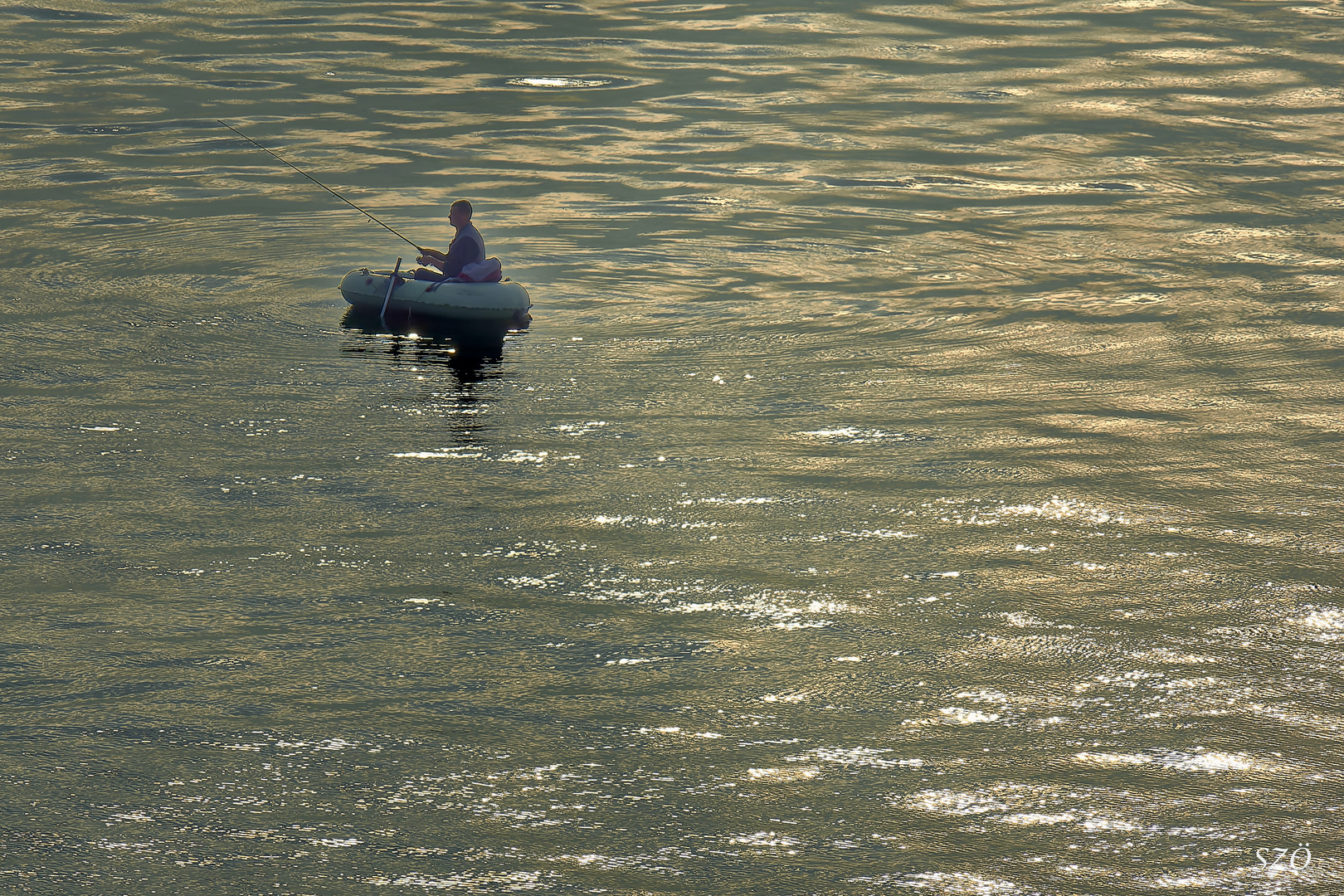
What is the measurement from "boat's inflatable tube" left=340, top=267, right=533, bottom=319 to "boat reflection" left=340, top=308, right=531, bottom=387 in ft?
0.31

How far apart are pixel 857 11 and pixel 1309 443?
26046 millimetres

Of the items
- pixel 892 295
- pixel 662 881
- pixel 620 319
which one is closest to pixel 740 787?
pixel 662 881

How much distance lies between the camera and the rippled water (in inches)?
286

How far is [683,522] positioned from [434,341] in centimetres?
599

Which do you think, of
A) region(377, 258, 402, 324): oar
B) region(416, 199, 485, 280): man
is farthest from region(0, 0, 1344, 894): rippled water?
region(416, 199, 485, 280): man

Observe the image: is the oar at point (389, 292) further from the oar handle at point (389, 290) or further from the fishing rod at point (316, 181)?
the fishing rod at point (316, 181)

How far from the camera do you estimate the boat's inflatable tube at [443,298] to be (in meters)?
16.1

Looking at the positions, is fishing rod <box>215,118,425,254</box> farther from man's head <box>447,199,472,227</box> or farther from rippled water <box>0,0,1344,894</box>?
man's head <box>447,199,472,227</box>

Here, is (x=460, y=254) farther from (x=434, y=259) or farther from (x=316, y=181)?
(x=316, y=181)

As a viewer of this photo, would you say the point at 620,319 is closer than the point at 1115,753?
No

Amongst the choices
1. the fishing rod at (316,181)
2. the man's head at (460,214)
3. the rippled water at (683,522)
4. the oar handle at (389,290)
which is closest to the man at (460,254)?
the man's head at (460,214)

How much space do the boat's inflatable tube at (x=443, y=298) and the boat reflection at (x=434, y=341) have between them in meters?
0.10

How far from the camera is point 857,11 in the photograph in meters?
36.4

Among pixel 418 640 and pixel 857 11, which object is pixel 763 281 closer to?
pixel 418 640
